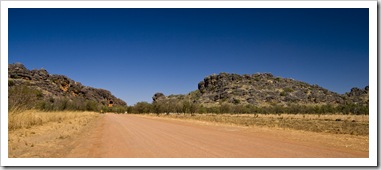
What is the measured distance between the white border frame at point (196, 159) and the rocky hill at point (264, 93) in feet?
442

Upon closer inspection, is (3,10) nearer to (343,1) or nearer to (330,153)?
(343,1)

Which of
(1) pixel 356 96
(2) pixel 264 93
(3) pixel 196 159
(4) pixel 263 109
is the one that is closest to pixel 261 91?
(2) pixel 264 93

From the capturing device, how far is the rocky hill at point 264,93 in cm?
14750

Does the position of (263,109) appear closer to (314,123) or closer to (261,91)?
(261,91)

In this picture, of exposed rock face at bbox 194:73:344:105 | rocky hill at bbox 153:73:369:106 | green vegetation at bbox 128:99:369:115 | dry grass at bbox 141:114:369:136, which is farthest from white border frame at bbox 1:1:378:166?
exposed rock face at bbox 194:73:344:105

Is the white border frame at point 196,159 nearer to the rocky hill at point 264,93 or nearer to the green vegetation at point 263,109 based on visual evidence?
the green vegetation at point 263,109

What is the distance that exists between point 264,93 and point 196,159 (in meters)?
153

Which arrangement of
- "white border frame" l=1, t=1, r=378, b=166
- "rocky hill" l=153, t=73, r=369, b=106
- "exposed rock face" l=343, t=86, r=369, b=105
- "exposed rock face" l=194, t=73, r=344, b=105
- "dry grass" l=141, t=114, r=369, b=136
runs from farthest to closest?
"exposed rock face" l=194, t=73, r=344, b=105 < "rocky hill" l=153, t=73, r=369, b=106 < "exposed rock face" l=343, t=86, r=369, b=105 < "dry grass" l=141, t=114, r=369, b=136 < "white border frame" l=1, t=1, r=378, b=166

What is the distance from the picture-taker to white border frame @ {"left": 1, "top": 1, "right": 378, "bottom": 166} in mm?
9219

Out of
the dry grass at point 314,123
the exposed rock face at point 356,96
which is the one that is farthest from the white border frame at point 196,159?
the exposed rock face at point 356,96

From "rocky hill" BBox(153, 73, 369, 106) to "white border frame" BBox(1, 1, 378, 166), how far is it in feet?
442

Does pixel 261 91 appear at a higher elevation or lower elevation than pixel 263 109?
higher

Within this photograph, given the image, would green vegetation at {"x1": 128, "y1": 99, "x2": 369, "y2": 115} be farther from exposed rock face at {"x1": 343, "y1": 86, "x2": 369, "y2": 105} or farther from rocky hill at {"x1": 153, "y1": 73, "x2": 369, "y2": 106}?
exposed rock face at {"x1": 343, "y1": 86, "x2": 369, "y2": 105}

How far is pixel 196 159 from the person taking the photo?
9.68 meters
